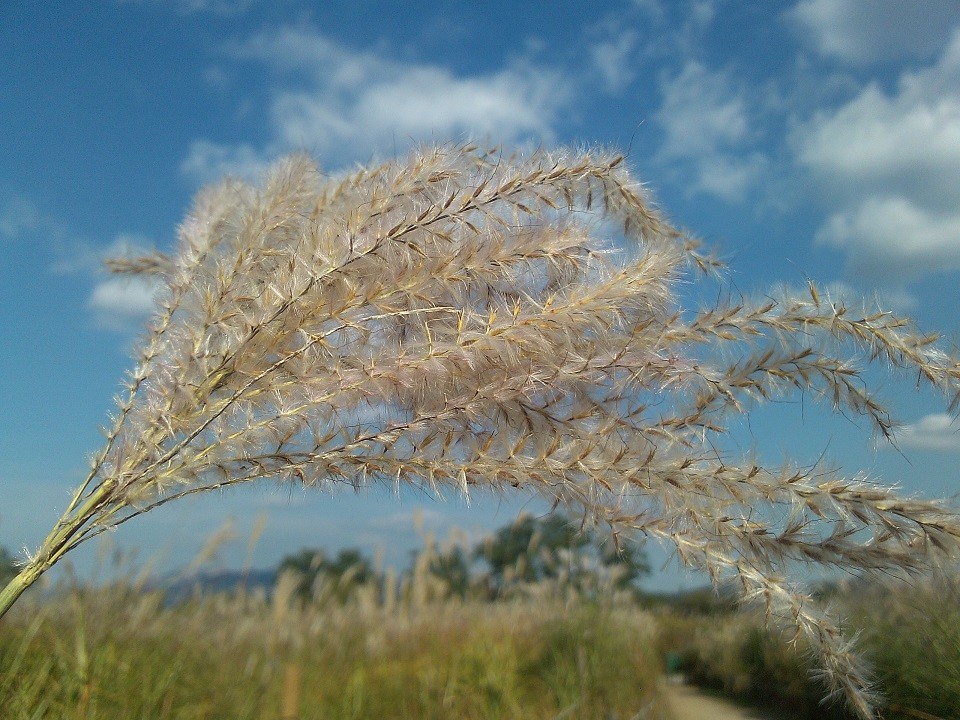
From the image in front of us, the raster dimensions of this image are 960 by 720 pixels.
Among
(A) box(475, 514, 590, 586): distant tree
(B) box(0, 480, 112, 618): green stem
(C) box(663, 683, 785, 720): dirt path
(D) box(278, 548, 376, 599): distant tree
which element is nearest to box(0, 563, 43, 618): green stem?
(B) box(0, 480, 112, 618): green stem

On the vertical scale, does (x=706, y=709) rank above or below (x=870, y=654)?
below

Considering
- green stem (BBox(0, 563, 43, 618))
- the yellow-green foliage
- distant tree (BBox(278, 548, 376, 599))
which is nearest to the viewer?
green stem (BBox(0, 563, 43, 618))

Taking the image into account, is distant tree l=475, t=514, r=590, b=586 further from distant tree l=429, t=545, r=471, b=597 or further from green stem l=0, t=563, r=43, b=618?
green stem l=0, t=563, r=43, b=618

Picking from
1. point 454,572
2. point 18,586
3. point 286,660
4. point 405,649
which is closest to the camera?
point 18,586

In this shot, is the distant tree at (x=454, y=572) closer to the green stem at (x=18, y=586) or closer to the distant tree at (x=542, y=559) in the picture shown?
the distant tree at (x=542, y=559)

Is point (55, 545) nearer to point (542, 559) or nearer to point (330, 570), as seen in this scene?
point (330, 570)

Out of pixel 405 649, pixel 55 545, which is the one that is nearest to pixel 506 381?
pixel 55 545
